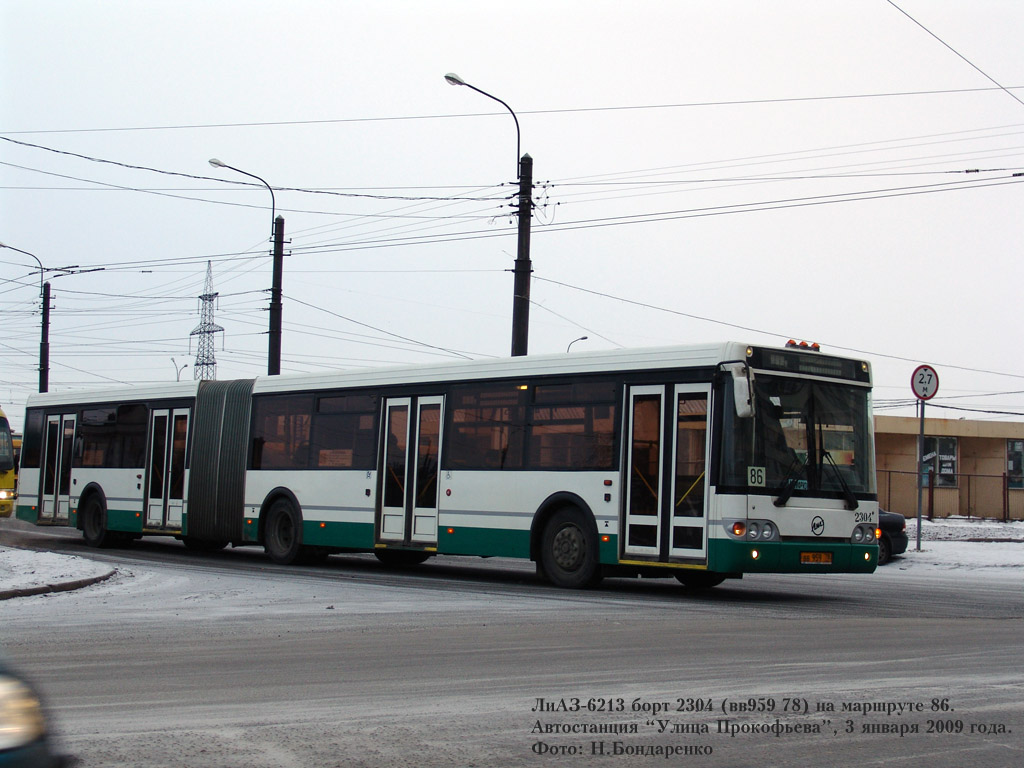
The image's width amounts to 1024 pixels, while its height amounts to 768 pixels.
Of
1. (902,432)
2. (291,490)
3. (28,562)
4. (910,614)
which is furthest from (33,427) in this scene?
(902,432)

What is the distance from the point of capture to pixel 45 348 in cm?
4678

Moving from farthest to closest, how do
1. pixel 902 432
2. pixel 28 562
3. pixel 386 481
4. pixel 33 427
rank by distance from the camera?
pixel 902 432 → pixel 33 427 → pixel 386 481 → pixel 28 562

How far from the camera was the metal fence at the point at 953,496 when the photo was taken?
45.5 meters

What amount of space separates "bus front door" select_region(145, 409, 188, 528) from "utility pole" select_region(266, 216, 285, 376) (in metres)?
5.60

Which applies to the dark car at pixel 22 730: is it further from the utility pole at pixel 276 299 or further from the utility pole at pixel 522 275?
the utility pole at pixel 276 299

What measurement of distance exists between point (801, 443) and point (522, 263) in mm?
10036

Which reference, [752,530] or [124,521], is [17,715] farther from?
[124,521]

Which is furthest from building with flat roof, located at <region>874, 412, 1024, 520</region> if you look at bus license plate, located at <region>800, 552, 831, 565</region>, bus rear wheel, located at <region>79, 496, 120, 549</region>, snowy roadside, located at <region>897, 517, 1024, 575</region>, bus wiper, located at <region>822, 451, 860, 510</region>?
bus license plate, located at <region>800, 552, 831, 565</region>

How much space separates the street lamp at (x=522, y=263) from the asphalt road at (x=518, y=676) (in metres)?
8.44

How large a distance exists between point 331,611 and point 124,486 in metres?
12.9

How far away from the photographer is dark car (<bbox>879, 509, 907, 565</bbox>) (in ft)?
73.2

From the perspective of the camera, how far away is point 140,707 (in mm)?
7105

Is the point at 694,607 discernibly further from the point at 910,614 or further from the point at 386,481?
the point at 386,481

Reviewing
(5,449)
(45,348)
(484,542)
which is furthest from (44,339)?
(484,542)
